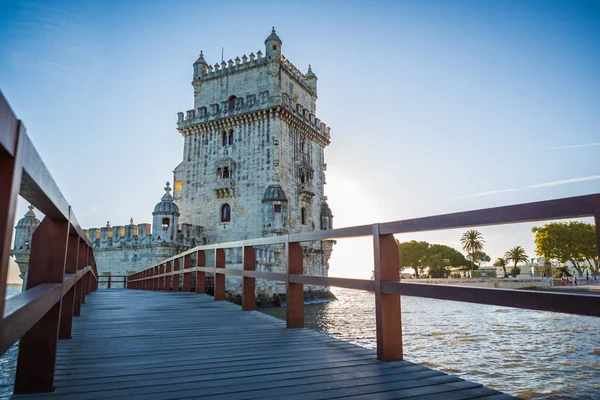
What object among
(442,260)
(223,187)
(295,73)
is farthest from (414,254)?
(223,187)

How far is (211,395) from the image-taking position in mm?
2365

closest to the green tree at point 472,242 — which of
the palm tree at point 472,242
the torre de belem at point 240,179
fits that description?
the palm tree at point 472,242

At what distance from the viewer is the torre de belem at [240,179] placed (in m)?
24.1

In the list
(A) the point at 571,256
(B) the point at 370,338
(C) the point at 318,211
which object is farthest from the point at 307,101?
(A) the point at 571,256

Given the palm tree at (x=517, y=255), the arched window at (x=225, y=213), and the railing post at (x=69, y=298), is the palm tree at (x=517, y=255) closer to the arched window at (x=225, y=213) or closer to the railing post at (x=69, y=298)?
the arched window at (x=225, y=213)

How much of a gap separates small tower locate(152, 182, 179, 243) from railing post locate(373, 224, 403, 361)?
72.3 ft

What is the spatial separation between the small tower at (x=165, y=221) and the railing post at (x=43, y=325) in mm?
21973

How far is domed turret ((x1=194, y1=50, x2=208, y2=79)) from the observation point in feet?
96.2

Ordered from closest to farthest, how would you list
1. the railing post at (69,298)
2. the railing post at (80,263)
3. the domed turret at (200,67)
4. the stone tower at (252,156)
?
the railing post at (69,298), the railing post at (80,263), the stone tower at (252,156), the domed turret at (200,67)

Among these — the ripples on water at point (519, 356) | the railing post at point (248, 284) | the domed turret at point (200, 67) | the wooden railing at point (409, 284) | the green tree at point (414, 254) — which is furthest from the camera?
the green tree at point (414, 254)

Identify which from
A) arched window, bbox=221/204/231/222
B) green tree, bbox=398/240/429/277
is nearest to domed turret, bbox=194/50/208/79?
arched window, bbox=221/204/231/222

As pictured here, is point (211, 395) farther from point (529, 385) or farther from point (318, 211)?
point (318, 211)

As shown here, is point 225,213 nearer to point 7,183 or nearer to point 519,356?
point 519,356

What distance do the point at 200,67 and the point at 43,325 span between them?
96.7 feet
